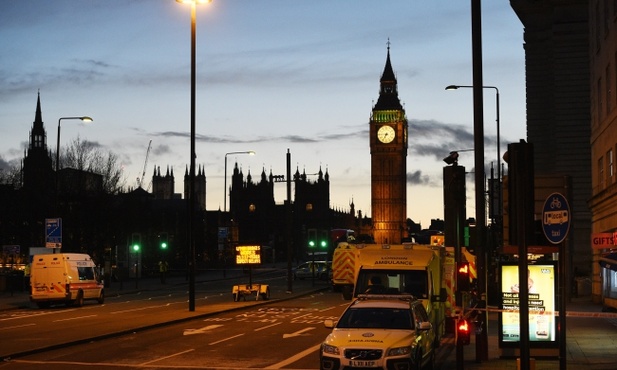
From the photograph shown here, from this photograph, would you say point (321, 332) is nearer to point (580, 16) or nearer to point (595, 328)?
point (595, 328)

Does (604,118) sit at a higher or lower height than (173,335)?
higher

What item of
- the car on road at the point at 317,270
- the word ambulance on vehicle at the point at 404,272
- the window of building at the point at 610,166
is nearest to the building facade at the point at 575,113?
the window of building at the point at 610,166

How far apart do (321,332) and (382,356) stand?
12159 millimetres

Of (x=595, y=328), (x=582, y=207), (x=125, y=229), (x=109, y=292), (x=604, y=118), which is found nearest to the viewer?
(x=595, y=328)

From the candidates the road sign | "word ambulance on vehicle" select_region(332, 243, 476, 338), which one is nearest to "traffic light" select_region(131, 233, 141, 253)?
the road sign

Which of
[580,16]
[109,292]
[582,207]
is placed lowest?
[109,292]

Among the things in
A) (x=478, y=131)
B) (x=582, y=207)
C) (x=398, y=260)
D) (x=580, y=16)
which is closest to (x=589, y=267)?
(x=582, y=207)

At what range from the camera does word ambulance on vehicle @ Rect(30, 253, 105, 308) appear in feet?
134

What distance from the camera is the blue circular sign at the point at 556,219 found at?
12.0 metres

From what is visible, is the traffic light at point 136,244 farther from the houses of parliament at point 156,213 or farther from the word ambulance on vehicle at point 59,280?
the word ambulance on vehicle at point 59,280

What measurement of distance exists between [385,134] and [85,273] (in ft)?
494

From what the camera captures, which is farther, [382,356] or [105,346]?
[105,346]

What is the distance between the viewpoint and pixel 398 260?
22.3 meters

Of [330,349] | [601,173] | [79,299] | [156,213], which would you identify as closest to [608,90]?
[601,173]
